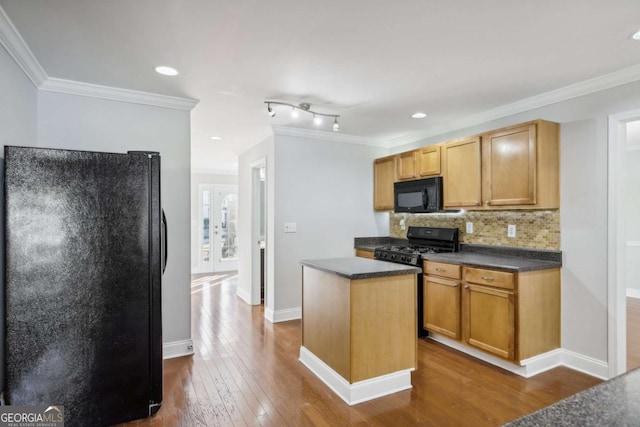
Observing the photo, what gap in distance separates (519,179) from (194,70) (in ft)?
9.47

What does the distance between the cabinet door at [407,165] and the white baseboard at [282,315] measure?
2.22 m

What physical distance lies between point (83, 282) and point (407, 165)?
3.61m

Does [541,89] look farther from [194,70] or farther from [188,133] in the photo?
[188,133]

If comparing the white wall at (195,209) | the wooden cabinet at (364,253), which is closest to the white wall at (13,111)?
the wooden cabinet at (364,253)

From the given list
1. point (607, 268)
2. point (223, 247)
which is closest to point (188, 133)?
point (607, 268)

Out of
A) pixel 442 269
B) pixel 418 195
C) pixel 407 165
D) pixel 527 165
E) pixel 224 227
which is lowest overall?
pixel 442 269

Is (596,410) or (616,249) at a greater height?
(616,249)

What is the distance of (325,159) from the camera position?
472cm

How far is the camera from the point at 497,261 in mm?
3184

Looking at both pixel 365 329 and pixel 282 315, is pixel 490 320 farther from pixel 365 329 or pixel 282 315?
pixel 282 315

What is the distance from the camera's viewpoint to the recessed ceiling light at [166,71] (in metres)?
2.61

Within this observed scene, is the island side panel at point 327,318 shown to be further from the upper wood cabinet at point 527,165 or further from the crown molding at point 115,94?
the crown molding at point 115,94

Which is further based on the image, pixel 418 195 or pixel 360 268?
pixel 418 195

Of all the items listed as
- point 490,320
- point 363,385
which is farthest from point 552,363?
point 363,385
